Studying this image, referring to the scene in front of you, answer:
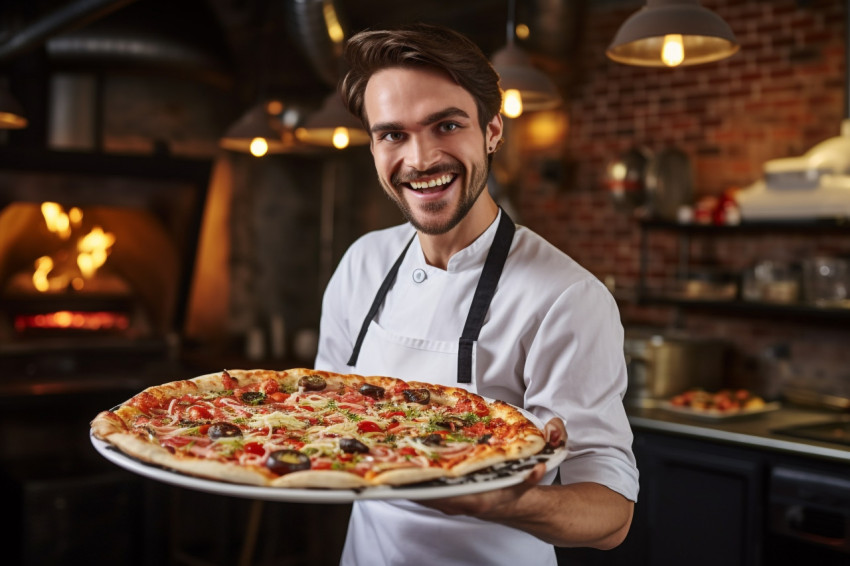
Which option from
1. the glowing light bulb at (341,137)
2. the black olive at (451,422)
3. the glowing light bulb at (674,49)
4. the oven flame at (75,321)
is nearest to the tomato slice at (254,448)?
the black olive at (451,422)

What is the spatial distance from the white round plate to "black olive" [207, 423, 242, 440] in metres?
0.28

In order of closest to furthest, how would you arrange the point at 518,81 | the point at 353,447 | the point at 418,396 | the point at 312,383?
1. the point at 353,447
2. the point at 418,396
3. the point at 312,383
4. the point at 518,81

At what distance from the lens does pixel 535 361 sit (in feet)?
6.01

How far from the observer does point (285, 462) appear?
57.8 inches

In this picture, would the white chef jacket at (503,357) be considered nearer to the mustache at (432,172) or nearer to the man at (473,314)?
the man at (473,314)

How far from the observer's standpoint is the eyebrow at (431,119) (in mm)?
1797

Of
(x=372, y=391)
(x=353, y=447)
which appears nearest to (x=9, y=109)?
(x=372, y=391)

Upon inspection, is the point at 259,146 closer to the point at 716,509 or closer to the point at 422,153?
the point at 422,153

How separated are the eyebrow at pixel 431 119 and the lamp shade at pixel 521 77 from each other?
1363 millimetres

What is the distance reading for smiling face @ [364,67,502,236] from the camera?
1.80m

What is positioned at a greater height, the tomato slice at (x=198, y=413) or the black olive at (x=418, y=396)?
the black olive at (x=418, y=396)

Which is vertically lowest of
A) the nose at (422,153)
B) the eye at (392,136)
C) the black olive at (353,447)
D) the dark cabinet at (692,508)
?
the dark cabinet at (692,508)

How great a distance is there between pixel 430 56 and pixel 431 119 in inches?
5.0

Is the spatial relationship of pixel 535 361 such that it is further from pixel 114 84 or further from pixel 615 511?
pixel 114 84
